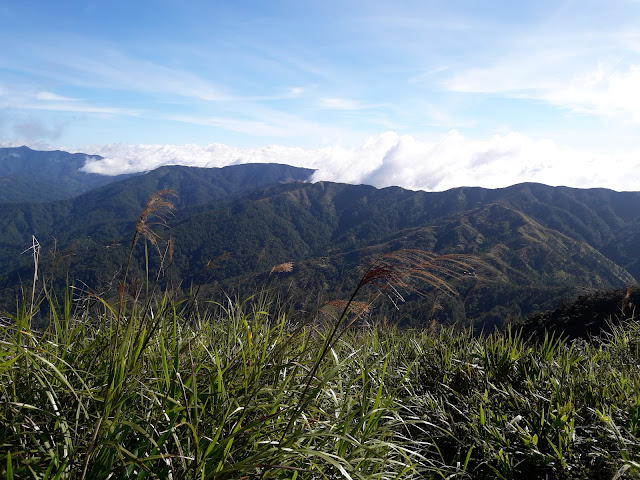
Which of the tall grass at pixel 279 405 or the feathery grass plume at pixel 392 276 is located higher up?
the feathery grass plume at pixel 392 276

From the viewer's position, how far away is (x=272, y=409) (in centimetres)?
208

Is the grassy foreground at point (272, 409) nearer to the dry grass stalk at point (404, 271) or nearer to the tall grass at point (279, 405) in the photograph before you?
the tall grass at point (279, 405)

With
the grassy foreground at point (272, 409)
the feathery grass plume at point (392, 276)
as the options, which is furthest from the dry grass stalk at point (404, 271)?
the grassy foreground at point (272, 409)

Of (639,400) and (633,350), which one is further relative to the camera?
(633,350)

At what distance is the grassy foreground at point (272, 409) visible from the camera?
1756 millimetres

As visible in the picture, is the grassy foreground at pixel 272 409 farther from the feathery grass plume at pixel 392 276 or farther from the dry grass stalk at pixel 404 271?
the dry grass stalk at pixel 404 271

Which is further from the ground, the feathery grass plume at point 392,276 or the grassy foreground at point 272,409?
the feathery grass plume at point 392,276

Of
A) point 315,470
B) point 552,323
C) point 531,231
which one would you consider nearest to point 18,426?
point 315,470

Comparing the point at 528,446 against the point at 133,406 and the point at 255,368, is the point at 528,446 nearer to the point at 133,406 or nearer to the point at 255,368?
the point at 255,368

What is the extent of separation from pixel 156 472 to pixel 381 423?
1.58 metres

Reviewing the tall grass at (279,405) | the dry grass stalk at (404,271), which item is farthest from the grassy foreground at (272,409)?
the dry grass stalk at (404,271)

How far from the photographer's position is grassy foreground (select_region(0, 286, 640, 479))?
1.76 meters

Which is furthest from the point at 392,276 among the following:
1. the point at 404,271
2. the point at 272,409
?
the point at 272,409

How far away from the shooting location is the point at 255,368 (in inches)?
93.0
